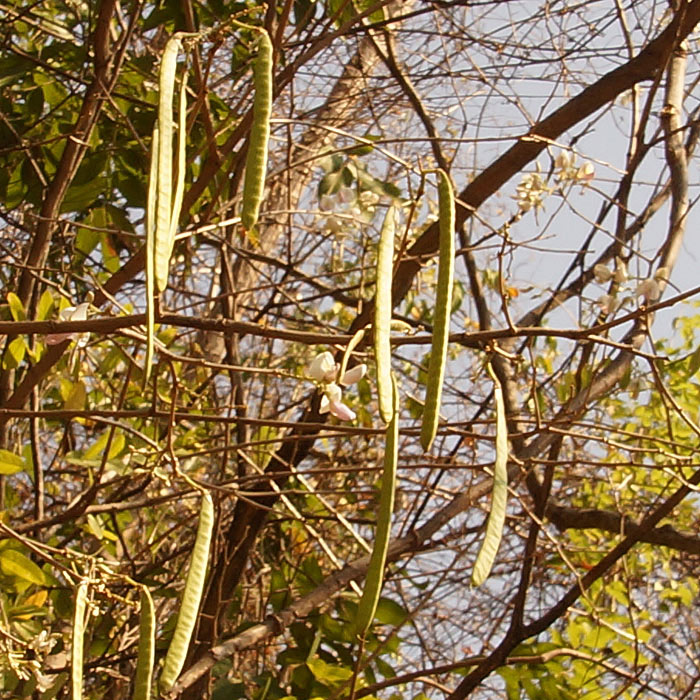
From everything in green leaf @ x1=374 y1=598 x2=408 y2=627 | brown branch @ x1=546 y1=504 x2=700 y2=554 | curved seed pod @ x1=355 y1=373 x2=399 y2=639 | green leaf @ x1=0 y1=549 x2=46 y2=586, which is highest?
brown branch @ x1=546 y1=504 x2=700 y2=554

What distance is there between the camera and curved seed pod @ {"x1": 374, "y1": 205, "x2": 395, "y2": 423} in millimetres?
573

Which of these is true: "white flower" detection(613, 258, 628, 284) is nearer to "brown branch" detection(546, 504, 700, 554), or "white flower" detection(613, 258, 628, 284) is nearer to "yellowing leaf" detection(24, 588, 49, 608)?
"brown branch" detection(546, 504, 700, 554)

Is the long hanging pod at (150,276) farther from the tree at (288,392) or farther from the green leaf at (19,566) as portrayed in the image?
the green leaf at (19,566)

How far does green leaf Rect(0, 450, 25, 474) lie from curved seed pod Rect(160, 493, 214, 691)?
1.65 ft

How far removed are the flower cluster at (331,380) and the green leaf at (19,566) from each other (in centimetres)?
43

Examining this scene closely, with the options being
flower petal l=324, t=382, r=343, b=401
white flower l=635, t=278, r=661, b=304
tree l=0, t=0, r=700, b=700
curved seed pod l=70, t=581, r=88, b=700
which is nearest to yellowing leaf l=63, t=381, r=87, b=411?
tree l=0, t=0, r=700, b=700

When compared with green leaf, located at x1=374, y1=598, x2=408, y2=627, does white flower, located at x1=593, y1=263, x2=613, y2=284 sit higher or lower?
higher

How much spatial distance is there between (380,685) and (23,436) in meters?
0.91

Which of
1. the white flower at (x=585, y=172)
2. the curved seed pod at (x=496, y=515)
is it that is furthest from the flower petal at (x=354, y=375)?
the white flower at (x=585, y=172)

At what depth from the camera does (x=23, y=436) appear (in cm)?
188

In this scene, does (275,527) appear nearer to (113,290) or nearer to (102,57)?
(113,290)

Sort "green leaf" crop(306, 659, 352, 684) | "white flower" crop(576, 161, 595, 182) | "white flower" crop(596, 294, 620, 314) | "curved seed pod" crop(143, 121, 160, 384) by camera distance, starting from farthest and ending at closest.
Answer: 1. "white flower" crop(576, 161, 595, 182)
2. "white flower" crop(596, 294, 620, 314)
3. "green leaf" crop(306, 659, 352, 684)
4. "curved seed pod" crop(143, 121, 160, 384)

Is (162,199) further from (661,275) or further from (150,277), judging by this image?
(661,275)

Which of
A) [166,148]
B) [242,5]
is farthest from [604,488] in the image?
[166,148]
